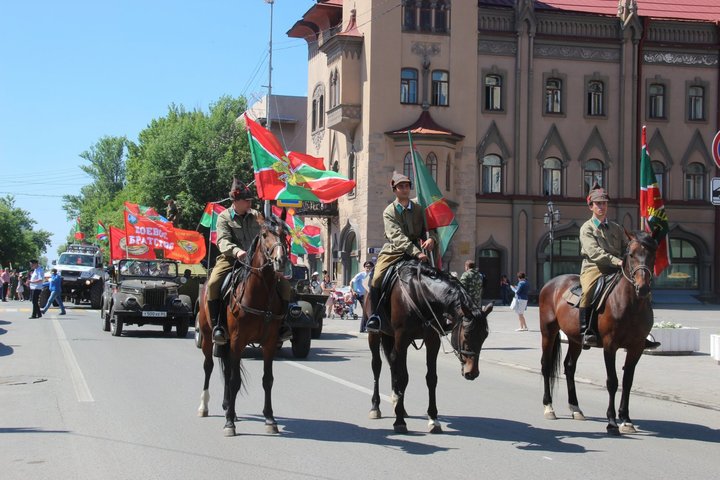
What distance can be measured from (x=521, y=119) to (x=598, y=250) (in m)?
40.7

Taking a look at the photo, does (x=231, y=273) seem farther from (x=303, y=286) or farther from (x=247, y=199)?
(x=303, y=286)

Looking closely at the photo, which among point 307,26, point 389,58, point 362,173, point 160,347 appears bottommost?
point 160,347

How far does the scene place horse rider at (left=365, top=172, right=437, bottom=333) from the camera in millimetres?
10367

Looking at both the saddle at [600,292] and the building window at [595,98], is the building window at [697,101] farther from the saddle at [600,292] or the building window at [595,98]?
the saddle at [600,292]

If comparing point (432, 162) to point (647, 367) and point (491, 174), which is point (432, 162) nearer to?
point (491, 174)

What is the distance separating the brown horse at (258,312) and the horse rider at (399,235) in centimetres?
109

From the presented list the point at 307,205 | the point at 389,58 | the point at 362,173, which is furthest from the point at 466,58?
the point at 307,205

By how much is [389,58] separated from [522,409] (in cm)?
3785

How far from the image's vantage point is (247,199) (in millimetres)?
10547


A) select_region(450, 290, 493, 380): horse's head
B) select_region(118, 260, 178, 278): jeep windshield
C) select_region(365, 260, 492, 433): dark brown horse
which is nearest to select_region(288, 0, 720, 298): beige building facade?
select_region(118, 260, 178, 278): jeep windshield

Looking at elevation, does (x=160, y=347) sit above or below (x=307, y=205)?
below

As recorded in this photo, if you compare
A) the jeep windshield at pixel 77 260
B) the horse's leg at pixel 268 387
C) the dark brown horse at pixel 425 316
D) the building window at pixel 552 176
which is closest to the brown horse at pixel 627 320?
the dark brown horse at pixel 425 316

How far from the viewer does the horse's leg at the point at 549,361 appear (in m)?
11.3

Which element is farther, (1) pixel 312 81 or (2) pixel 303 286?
(1) pixel 312 81
